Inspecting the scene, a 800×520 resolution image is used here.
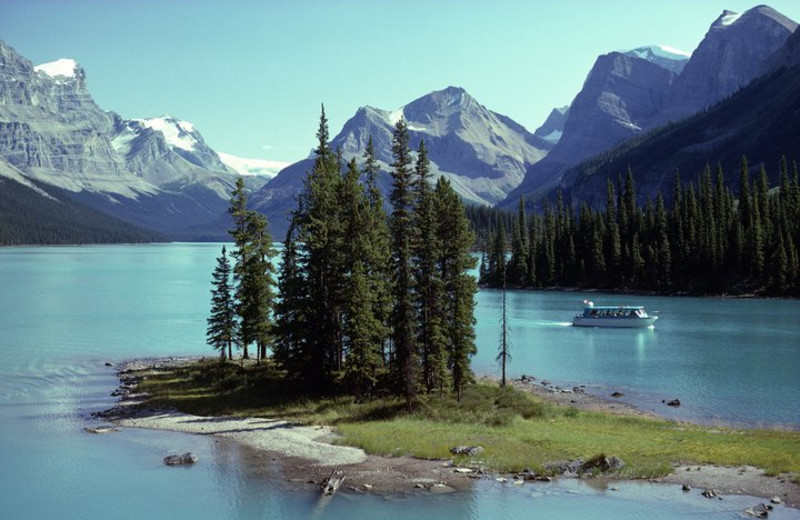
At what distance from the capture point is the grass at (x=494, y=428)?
4372 centimetres

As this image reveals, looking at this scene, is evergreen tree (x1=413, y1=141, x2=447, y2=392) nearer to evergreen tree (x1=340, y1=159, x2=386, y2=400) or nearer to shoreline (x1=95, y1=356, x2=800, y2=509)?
evergreen tree (x1=340, y1=159, x2=386, y2=400)

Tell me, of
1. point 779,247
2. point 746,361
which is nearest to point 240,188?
point 746,361

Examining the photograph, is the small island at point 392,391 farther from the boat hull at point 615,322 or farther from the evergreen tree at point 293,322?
the boat hull at point 615,322

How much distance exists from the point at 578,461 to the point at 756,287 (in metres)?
148

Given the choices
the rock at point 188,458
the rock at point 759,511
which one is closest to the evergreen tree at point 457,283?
the rock at point 188,458

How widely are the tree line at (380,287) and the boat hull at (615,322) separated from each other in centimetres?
7530

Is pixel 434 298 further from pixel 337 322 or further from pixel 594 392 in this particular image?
pixel 594 392

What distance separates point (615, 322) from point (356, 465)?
9925 cm

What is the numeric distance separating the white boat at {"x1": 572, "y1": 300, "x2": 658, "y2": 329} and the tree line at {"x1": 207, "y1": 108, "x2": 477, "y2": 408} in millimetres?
75664

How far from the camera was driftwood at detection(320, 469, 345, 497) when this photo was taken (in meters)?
39.6

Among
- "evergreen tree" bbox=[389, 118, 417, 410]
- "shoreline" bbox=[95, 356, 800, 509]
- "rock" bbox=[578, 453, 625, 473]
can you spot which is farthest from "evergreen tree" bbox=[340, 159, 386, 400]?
"rock" bbox=[578, 453, 625, 473]

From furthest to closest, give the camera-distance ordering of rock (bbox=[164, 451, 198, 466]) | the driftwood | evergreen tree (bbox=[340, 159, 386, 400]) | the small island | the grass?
evergreen tree (bbox=[340, 159, 386, 400])
rock (bbox=[164, 451, 198, 466])
the small island
the grass
the driftwood

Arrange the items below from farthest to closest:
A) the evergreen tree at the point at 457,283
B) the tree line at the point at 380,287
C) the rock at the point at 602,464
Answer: the evergreen tree at the point at 457,283 < the tree line at the point at 380,287 < the rock at the point at 602,464

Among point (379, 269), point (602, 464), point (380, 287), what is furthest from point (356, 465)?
point (379, 269)
